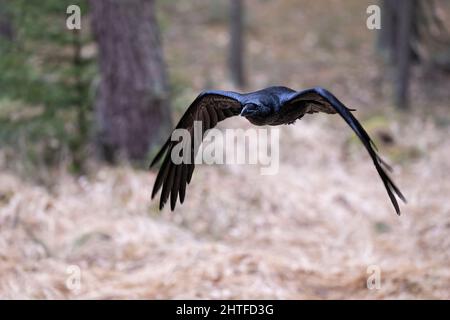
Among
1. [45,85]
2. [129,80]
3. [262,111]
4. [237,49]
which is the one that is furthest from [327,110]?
[237,49]

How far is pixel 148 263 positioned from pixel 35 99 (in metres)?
2.88

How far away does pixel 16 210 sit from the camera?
5.22 m

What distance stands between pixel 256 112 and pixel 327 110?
0.44 meters

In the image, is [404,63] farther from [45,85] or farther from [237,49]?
[45,85]

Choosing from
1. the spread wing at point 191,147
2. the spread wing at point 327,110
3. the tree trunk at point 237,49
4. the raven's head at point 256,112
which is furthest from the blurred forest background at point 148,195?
the tree trunk at point 237,49

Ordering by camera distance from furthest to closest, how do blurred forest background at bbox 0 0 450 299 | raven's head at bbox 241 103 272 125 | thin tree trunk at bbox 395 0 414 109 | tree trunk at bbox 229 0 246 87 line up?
tree trunk at bbox 229 0 246 87 → thin tree trunk at bbox 395 0 414 109 → blurred forest background at bbox 0 0 450 299 → raven's head at bbox 241 103 272 125

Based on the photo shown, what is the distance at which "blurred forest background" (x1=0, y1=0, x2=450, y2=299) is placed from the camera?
4.40 meters

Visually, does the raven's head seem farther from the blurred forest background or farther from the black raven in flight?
the blurred forest background

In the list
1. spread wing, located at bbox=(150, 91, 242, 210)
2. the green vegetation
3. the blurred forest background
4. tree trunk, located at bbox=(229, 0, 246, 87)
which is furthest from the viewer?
tree trunk, located at bbox=(229, 0, 246, 87)

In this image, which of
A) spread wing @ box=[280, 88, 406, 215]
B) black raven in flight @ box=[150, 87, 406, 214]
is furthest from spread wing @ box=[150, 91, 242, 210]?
spread wing @ box=[280, 88, 406, 215]

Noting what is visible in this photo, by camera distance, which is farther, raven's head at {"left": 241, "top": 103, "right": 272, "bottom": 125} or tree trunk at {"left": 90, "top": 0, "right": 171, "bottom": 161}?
tree trunk at {"left": 90, "top": 0, "right": 171, "bottom": 161}

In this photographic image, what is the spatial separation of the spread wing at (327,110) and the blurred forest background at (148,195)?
1.73 metres

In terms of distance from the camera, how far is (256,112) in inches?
98.3

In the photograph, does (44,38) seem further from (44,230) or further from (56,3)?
(44,230)
